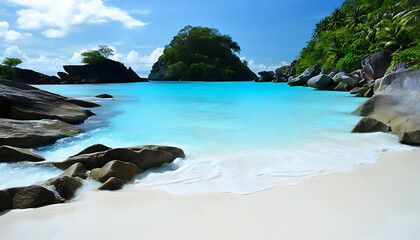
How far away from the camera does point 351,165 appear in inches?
153

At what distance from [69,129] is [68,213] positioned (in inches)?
179

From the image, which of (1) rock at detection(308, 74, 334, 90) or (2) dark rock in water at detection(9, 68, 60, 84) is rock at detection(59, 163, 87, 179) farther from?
(2) dark rock in water at detection(9, 68, 60, 84)

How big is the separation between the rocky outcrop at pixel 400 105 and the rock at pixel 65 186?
19.2ft

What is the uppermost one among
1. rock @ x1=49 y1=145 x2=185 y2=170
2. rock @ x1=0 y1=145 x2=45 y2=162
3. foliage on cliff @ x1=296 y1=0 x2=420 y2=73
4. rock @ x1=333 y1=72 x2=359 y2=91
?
foliage on cliff @ x1=296 y1=0 x2=420 y2=73

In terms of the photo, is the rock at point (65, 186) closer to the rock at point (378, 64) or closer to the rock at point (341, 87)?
the rock at point (378, 64)

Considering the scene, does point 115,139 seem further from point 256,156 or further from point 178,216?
point 178,216

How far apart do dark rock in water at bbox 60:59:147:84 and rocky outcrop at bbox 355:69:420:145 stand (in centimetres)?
6680

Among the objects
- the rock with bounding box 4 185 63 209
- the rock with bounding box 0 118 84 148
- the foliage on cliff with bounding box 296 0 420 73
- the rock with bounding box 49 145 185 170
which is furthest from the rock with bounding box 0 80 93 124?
the foliage on cliff with bounding box 296 0 420 73

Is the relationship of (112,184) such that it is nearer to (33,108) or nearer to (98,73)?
(33,108)

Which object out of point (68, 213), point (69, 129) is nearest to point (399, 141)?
point (68, 213)

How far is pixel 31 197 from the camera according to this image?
8.59ft

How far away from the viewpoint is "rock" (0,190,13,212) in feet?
8.25

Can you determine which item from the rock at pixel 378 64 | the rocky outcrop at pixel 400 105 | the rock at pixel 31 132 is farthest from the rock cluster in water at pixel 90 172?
the rock at pixel 378 64

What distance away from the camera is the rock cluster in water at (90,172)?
2621mm
